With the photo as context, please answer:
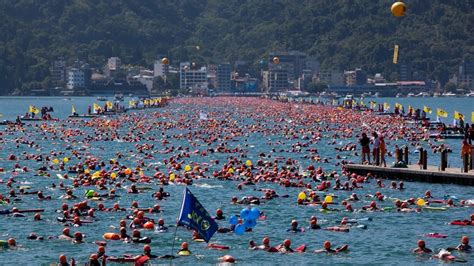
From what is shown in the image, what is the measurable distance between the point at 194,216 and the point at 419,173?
3006 cm

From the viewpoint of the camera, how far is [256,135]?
11431cm

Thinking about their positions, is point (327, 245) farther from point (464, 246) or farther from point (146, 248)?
point (146, 248)

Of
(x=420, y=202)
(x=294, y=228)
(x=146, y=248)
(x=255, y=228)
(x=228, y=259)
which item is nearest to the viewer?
(x=228, y=259)

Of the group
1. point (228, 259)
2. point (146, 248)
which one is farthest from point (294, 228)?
point (146, 248)

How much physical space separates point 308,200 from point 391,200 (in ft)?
12.6

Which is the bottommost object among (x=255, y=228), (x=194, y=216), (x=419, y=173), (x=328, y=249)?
(x=255, y=228)

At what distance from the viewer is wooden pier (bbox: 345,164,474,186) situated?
6212 centimetres

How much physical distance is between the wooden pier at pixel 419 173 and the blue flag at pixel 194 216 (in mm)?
27279

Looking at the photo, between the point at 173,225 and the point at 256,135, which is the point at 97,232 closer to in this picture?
the point at 173,225

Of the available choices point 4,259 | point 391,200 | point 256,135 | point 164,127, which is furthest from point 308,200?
point 164,127

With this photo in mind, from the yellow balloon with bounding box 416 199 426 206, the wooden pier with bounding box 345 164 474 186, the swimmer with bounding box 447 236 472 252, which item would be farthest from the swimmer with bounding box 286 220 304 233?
the wooden pier with bounding box 345 164 474 186

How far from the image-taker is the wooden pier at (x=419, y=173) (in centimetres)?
6212

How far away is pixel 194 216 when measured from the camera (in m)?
36.5

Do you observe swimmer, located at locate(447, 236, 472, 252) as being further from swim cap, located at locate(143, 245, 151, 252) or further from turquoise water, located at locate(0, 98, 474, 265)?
swim cap, located at locate(143, 245, 151, 252)
